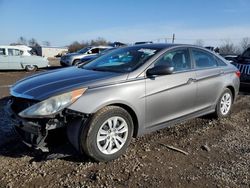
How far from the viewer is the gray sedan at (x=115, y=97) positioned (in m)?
3.62

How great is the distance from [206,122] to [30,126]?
11.6ft

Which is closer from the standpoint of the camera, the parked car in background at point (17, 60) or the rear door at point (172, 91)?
the rear door at point (172, 91)

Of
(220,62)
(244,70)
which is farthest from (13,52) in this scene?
(220,62)

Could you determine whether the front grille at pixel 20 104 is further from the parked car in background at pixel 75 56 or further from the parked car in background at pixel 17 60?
the parked car in background at pixel 75 56

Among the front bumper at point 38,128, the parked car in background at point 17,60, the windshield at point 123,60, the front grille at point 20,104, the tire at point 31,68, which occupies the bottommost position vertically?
the tire at point 31,68

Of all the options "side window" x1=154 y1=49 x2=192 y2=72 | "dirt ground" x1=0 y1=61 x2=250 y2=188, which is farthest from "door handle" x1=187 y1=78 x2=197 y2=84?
"dirt ground" x1=0 y1=61 x2=250 y2=188

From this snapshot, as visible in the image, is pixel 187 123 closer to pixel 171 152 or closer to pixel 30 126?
pixel 171 152

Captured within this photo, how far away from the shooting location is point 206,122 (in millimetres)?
5859

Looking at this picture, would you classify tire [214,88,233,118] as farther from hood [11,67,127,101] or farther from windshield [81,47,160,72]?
hood [11,67,127,101]

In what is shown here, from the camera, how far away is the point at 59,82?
4.00 meters

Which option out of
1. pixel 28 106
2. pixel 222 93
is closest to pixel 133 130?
pixel 28 106

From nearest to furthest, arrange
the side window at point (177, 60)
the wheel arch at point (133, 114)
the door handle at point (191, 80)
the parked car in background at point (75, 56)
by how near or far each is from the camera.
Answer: the wheel arch at point (133, 114)
the side window at point (177, 60)
the door handle at point (191, 80)
the parked car in background at point (75, 56)

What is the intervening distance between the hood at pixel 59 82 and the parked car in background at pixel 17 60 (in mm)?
14437

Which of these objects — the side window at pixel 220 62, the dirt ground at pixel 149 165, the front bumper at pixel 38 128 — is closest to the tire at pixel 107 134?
the dirt ground at pixel 149 165
